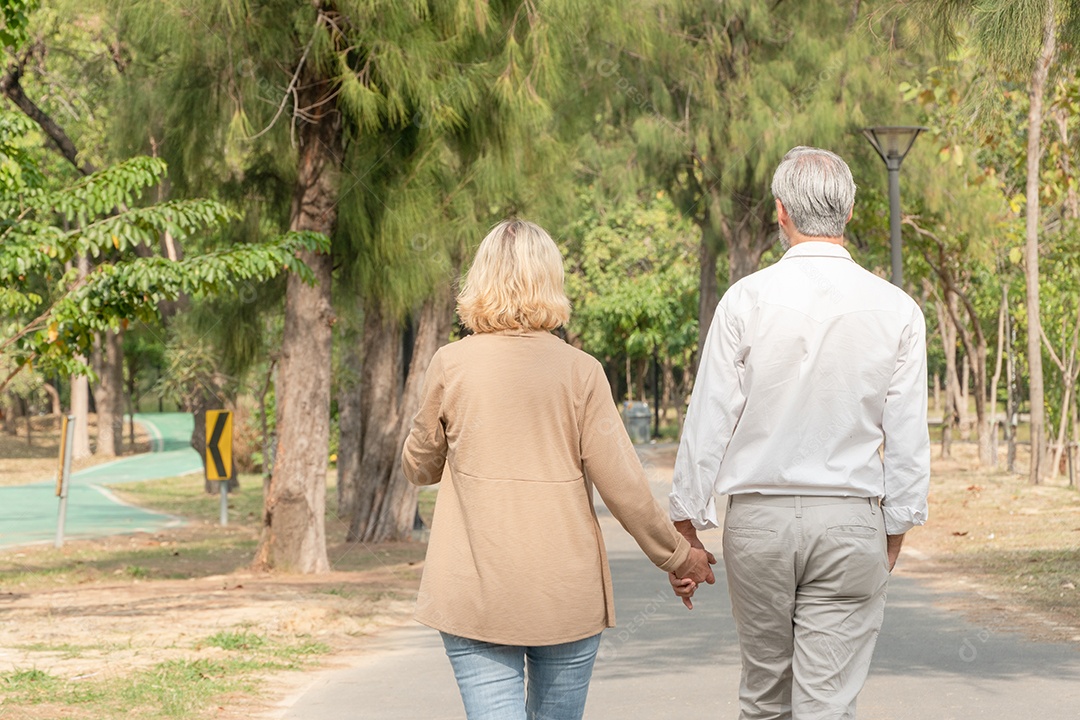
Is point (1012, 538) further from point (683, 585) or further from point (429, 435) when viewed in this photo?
point (429, 435)

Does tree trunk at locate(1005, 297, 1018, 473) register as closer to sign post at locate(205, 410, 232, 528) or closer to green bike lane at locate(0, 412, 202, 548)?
sign post at locate(205, 410, 232, 528)

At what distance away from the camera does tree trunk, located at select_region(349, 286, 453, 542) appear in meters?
16.9

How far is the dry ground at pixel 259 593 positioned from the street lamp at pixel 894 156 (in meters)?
3.16

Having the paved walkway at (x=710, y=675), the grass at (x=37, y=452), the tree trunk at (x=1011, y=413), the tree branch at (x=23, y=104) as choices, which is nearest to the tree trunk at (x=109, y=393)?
the grass at (x=37, y=452)

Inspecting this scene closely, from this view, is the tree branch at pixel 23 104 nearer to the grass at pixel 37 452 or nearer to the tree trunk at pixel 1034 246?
the tree trunk at pixel 1034 246

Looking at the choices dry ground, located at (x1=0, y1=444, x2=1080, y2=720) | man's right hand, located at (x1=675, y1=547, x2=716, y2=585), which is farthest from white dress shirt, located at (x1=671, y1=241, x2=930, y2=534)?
dry ground, located at (x1=0, y1=444, x2=1080, y2=720)

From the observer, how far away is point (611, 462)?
145 inches

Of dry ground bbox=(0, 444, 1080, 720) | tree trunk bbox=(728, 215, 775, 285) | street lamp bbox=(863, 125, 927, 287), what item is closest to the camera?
dry ground bbox=(0, 444, 1080, 720)

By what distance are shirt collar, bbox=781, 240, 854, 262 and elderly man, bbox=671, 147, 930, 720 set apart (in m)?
0.02

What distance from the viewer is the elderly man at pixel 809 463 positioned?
150 inches

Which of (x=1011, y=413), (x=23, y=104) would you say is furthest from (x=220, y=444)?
(x=1011, y=413)

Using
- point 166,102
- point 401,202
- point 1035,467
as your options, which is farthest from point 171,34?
point 1035,467

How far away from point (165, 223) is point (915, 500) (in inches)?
301

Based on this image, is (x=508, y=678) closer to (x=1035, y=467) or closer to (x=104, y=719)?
(x=104, y=719)
